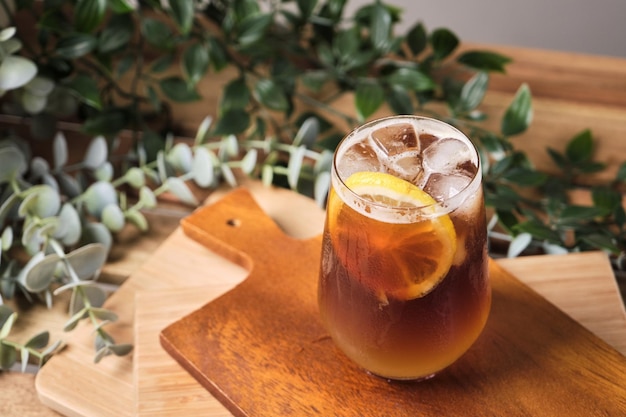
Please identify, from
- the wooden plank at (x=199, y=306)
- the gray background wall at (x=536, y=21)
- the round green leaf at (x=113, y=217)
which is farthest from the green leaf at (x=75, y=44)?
the gray background wall at (x=536, y=21)

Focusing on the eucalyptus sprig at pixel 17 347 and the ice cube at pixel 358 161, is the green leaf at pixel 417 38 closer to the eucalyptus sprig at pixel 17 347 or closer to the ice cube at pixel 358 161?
the ice cube at pixel 358 161

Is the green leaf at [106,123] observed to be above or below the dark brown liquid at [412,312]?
below

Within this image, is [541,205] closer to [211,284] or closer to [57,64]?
[211,284]

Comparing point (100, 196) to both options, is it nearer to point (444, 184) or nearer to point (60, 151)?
point (60, 151)

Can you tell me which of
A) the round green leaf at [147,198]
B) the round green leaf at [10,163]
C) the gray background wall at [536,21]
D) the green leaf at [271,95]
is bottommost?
the gray background wall at [536,21]

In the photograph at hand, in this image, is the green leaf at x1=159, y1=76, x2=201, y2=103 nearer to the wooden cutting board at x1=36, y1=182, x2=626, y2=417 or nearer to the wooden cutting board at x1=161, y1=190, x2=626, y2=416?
the wooden cutting board at x1=36, y1=182, x2=626, y2=417

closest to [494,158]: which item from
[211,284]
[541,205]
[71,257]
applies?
[541,205]
